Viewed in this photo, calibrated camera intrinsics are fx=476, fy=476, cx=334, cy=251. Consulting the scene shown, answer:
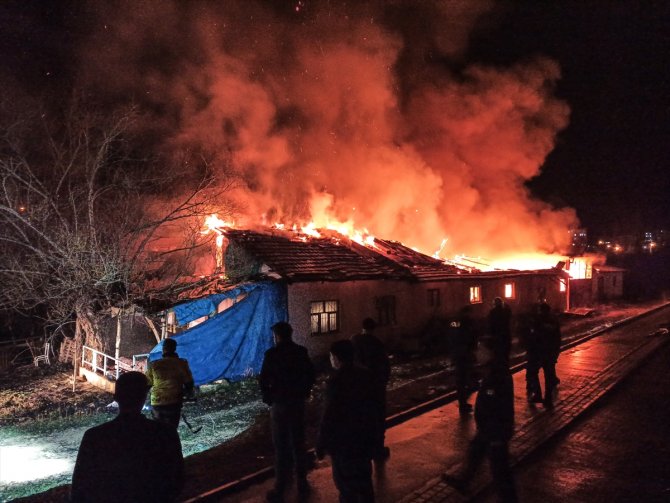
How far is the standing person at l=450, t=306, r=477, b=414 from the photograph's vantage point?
8.16 m

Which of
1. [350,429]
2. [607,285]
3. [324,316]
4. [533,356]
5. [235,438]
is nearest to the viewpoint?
[350,429]

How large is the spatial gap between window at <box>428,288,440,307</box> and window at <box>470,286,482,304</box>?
2.58 metres

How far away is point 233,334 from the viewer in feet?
40.1

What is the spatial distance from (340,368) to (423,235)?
78.5 feet

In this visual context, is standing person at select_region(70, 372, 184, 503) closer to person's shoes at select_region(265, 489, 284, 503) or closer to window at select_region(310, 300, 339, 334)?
person's shoes at select_region(265, 489, 284, 503)

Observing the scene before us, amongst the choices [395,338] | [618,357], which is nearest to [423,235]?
[395,338]

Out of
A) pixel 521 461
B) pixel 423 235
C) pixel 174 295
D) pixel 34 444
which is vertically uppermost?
pixel 423 235

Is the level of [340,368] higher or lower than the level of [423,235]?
lower

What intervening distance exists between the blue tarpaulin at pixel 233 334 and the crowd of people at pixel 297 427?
512cm

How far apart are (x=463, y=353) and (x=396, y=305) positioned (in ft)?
28.4

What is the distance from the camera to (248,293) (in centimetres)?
1280

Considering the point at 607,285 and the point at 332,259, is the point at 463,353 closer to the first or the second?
the point at 332,259

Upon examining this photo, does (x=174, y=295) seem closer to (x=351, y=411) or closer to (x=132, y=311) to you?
(x=132, y=311)

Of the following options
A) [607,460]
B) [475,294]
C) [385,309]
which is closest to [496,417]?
[607,460]
